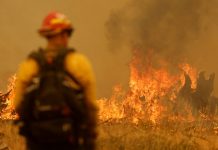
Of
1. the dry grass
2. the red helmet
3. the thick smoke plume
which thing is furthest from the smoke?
the red helmet

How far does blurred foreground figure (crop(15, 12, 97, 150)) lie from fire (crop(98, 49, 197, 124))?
13.9 m

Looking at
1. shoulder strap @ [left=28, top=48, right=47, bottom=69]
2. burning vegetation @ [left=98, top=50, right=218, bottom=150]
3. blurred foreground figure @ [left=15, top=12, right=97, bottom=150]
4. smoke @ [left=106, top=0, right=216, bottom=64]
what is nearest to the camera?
blurred foreground figure @ [left=15, top=12, right=97, bottom=150]

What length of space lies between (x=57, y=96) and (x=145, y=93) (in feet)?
64.2

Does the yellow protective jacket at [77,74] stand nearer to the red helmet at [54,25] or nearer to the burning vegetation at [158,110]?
the red helmet at [54,25]

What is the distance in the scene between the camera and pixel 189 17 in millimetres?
32406

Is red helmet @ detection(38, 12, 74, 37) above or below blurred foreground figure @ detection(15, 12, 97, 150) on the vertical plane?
above

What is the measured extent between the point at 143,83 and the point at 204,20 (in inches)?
356

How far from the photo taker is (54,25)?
4355 millimetres

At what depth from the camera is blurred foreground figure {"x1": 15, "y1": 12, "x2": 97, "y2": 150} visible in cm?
414

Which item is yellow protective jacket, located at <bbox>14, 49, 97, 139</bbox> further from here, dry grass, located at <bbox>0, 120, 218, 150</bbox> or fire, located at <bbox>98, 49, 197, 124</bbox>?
fire, located at <bbox>98, 49, 197, 124</bbox>

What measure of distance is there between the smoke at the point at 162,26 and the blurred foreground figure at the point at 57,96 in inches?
1001

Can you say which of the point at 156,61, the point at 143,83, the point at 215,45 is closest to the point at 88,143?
the point at 143,83

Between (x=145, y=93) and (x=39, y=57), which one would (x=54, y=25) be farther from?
(x=145, y=93)

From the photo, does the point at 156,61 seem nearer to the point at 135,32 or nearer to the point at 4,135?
the point at 135,32
